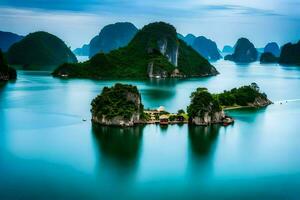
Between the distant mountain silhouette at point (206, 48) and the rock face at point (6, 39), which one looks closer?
the rock face at point (6, 39)

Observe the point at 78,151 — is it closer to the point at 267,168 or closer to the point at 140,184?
the point at 140,184

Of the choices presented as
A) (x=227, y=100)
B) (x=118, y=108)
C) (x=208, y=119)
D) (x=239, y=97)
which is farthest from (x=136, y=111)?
(x=239, y=97)

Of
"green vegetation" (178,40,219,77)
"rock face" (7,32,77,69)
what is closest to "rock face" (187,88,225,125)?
"green vegetation" (178,40,219,77)

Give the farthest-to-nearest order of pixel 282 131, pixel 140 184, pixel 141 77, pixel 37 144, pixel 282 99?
pixel 141 77 < pixel 282 99 < pixel 282 131 < pixel 37 144 < pixel 140 184

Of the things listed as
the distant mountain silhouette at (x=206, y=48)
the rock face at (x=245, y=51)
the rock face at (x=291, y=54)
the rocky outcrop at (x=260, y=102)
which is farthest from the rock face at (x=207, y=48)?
the rocky outcrop at (x=260, y=102)

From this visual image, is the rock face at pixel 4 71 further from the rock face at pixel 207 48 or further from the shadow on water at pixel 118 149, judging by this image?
the rock face at pixel 207 48

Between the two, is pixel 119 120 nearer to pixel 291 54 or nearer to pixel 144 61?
pixel 144 61

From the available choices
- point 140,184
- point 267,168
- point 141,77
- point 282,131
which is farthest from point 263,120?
point 141,77
